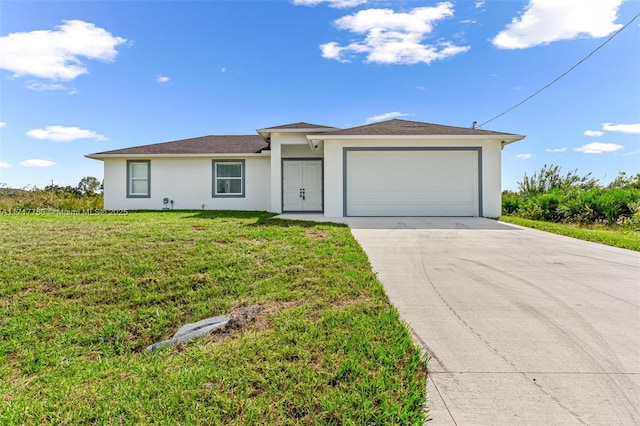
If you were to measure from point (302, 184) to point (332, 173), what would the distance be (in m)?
2.83

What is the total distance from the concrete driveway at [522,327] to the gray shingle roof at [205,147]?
10.1 m

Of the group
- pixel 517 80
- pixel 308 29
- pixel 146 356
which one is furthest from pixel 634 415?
pixel 517 80

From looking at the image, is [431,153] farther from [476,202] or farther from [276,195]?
[276,195]

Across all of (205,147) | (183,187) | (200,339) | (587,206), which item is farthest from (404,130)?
(200,339)

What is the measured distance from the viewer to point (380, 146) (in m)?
11.5

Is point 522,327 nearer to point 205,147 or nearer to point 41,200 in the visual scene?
point 205,147

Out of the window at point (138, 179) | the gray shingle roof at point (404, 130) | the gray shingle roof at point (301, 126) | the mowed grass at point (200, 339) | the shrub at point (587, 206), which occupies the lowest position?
the mowed grass at point (200, 339)

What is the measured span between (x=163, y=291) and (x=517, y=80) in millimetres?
17622

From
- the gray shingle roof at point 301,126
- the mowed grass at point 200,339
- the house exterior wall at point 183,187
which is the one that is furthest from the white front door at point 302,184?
the mowed grass at point 200,339

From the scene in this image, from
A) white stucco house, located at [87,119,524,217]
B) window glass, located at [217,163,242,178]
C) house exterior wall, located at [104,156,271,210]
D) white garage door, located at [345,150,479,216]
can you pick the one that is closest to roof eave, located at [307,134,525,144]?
white stucco house, located at [87,119,524,217]

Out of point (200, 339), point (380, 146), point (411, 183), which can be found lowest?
point (200, 339)

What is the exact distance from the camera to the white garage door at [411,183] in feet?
37.8

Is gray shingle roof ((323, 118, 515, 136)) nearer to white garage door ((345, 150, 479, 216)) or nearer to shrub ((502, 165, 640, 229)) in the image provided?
white garage door ((345, 150, 479, 216))

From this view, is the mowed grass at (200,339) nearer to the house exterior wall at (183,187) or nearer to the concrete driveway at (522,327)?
the concrete driveway at (522,327)
